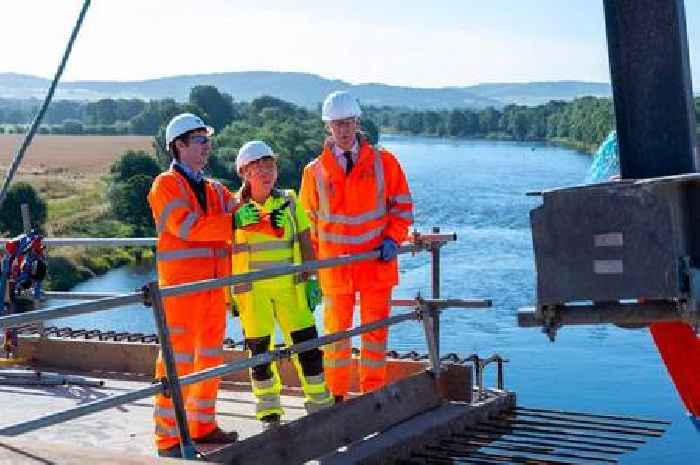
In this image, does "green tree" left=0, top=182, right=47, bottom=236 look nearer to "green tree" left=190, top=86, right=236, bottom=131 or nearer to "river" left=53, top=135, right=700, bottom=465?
"river" left=53, top=135, right=700, bottom=465

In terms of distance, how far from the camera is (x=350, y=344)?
24.6 ft

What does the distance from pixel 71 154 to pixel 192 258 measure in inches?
4218

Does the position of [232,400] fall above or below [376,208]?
below

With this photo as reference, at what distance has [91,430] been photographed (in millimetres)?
7262

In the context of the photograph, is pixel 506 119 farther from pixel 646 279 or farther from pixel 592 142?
pixel 646 279

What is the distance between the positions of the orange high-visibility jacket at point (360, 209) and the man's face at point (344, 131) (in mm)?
86

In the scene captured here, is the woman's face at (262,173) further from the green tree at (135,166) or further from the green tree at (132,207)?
the green tree at (135,166)

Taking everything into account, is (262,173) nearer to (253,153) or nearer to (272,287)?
(253,153)

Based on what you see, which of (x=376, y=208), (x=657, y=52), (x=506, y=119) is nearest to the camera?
(x=657, y=52)

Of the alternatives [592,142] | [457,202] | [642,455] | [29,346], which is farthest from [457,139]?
[29,346]

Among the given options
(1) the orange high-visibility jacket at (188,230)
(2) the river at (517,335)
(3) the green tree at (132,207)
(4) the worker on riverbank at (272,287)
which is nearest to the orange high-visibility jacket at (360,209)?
(4) the worker on riverbank at (272,287)

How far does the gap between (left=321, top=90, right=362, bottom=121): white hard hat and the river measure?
3327 mm

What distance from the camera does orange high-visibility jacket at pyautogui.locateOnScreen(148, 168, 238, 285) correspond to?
6.28 m

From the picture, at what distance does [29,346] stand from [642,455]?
44.4 feet
